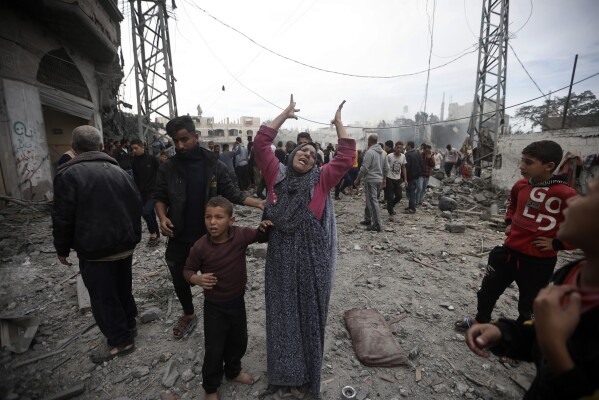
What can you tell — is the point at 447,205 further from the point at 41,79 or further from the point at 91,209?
the point at 41,79

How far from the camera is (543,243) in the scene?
85.4 inches

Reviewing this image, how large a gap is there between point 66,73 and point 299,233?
11.7 meters

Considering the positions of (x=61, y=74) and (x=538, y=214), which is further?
(x=61, y=74)

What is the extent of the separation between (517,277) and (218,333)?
247 centimetres

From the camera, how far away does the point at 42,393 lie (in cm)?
219

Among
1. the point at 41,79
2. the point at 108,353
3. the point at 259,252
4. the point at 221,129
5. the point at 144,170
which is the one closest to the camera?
the point at 108,353

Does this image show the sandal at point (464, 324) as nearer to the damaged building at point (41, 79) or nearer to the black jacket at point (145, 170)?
the black jacket at point (145, 170)

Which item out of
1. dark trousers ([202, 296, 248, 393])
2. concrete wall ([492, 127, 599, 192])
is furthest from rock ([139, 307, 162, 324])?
concrete wall ([492, 127, 599, 192])

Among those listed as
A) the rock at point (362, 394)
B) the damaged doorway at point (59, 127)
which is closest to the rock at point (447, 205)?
the rock at point (362, 394)

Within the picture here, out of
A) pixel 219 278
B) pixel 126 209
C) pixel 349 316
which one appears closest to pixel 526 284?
pixel 349 316

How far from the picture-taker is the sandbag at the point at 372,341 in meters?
2.44

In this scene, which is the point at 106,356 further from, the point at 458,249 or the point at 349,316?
the point at 458,249

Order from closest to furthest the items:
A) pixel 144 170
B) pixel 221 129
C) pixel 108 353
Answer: pixel 108 353
pixel 144 170
pixel 221 129

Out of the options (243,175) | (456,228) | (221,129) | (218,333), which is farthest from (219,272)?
(221,129)
